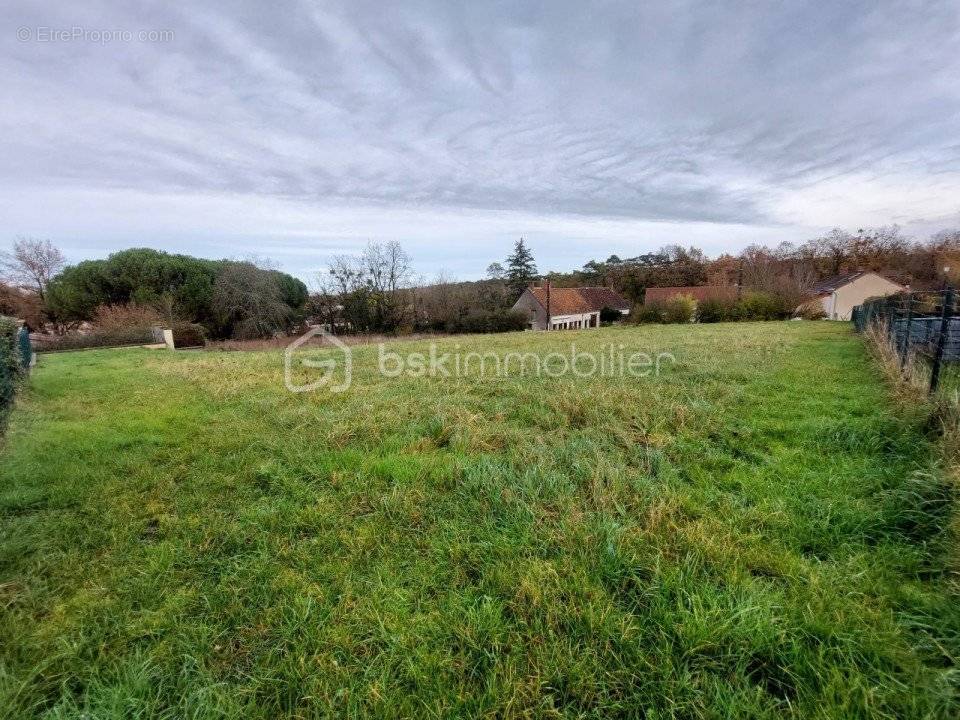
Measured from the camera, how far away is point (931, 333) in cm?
596

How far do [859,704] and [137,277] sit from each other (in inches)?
1221

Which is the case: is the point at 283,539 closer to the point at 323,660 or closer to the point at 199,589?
the point at 199,589

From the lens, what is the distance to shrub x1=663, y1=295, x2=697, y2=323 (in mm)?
25250

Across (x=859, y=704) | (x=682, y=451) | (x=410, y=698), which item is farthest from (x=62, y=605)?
(x=682, y=451)

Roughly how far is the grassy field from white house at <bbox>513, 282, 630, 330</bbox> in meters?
26.3

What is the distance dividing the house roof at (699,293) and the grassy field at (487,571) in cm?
2651

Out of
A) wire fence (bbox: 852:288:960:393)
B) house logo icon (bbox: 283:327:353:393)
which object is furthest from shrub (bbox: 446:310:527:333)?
wire fence (bbox: 852:288:960:393)

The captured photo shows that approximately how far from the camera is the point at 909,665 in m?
1.38


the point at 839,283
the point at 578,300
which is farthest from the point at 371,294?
the point at 839,283

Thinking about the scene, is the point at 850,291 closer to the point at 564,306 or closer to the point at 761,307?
the point at 761,307

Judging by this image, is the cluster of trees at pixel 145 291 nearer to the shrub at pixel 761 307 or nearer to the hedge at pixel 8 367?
the hedge at pixel 8 367

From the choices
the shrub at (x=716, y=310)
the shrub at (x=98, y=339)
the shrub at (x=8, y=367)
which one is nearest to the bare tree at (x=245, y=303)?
the shrub at (x=98, y=339)

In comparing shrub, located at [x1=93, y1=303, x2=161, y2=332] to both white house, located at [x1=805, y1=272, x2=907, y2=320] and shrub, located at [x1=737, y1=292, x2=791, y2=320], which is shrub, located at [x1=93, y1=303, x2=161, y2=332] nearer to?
shrub, located at [x1=737, y1=292, x2=791, y2=320]

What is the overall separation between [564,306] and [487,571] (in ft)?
104
